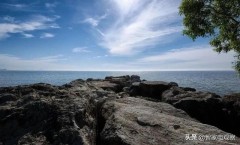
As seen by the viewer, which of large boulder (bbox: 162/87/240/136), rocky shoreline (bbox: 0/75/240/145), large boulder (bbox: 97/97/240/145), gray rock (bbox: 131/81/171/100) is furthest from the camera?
gray rock (bbox: 131/81/171/100)

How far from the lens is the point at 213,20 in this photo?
2725 centimetres

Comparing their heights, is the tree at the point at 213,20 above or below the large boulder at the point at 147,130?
above

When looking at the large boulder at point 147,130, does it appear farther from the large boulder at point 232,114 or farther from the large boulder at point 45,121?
the large boulder at point 232,114

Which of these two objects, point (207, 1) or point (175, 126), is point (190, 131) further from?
point (207, 1)

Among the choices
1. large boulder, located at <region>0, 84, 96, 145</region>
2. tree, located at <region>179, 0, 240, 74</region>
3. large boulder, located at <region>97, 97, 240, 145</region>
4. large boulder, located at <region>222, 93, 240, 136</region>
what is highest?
tree, located at <region>179, 0, 240, 74</region>

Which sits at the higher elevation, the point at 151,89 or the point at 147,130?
the point at 151,89

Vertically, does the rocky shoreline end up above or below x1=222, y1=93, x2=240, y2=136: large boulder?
above

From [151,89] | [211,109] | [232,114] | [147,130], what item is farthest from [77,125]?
[151,89]

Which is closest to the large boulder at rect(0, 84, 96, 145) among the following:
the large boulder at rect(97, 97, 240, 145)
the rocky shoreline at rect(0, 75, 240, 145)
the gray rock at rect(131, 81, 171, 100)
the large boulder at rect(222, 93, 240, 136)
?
the rocky shoreline at rect(0, 75, 240, 145)

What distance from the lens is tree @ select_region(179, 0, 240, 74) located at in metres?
26.2

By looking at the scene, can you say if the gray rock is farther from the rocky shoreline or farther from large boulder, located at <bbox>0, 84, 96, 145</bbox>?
large boulder, located at <bbox>0, 84, 96, 145</bbox>

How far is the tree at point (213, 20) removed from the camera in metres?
26.2

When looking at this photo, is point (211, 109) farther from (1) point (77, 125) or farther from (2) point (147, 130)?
(1) point (77, 125)

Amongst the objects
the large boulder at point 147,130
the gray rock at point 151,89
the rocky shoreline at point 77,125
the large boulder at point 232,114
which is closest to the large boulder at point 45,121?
the rocky shoreline at point 77,125
